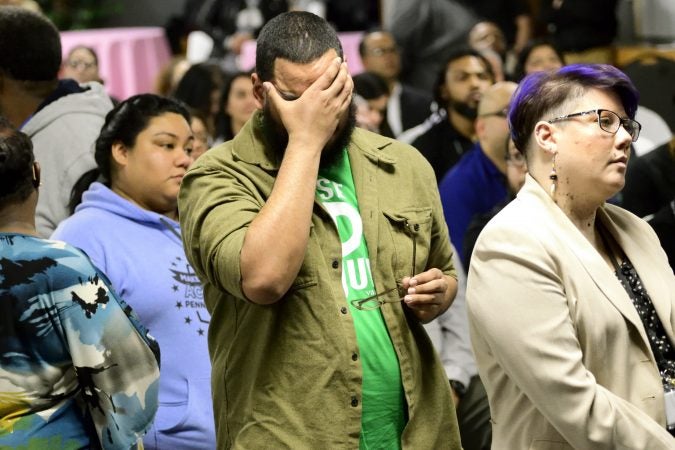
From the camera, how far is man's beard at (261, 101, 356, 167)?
2828mm

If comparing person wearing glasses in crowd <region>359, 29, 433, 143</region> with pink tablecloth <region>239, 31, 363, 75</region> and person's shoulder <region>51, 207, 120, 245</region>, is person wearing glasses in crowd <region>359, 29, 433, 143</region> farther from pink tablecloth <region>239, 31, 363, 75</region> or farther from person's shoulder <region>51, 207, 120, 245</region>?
person's shoulder <region>51, 207, 120, 245</region>

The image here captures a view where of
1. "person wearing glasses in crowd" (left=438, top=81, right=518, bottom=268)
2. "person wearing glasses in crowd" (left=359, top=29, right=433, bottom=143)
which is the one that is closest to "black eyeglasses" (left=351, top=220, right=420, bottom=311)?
"person wearing glasses in crowd" (left=438, top=81, right=518, bottom=268)

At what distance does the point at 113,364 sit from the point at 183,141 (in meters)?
1.27

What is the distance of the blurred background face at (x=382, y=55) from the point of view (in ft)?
26.7

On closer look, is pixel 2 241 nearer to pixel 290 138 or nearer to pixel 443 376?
pixel 290 138

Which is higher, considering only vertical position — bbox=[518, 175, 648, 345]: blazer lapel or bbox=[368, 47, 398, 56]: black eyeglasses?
bbox=[518, 175, 648, 345]: blazer lapel

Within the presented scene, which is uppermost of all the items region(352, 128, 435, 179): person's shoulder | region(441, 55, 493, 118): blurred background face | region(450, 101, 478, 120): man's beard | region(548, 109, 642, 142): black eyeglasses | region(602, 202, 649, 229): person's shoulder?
region(548, 109, 642, 142): black eyeglasses

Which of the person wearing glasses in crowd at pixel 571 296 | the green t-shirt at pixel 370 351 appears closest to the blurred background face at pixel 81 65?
the green t-shirt at pixel 370 351

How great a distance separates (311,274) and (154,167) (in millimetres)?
1218

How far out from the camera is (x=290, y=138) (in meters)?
2.73

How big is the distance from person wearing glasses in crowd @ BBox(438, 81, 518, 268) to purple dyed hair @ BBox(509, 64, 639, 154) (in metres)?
2.11

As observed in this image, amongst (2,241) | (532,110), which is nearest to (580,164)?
(532,110)

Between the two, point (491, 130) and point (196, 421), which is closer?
point (196, 421)

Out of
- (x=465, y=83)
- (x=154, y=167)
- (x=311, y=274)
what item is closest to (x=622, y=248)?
(x=311, y=274)
